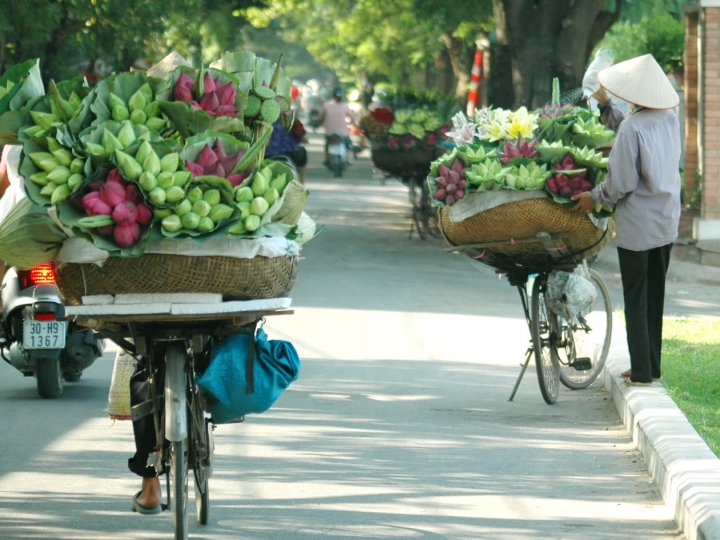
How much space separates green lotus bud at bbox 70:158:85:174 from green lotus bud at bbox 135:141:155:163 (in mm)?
210

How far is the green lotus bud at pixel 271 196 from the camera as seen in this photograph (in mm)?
4801

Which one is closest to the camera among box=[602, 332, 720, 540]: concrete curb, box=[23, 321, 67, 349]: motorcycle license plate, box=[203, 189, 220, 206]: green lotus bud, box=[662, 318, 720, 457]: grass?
box=[203, 189, 220, 206]: green lotus bud

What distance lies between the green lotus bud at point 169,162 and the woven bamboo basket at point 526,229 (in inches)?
136

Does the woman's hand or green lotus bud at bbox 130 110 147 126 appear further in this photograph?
the woman's hand

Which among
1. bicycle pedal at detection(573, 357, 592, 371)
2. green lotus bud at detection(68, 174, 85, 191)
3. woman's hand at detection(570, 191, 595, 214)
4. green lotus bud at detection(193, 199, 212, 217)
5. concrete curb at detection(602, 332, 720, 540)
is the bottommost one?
bicycle pedal at detection(573, 357, 592, 371)

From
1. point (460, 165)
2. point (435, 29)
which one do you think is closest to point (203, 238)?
point (460, 165)

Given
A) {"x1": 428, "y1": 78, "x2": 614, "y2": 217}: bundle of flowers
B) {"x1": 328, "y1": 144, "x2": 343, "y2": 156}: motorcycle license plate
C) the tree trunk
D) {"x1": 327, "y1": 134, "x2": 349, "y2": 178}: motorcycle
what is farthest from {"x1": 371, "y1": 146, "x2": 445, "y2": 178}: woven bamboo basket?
{"x1": 328, "y1": 144, "x2": 343, "y2": 156}: motorcycle license plate

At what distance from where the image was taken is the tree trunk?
1686cm

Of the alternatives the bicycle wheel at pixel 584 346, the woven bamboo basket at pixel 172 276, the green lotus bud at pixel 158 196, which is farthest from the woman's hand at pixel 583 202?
the green lotus bud at pixel 158 196

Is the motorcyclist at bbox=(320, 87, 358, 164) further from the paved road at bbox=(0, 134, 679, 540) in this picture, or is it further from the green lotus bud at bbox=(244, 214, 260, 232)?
the green lotus bud at bbox=(244, 214, 260, 232)

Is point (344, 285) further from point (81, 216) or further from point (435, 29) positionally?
point (435, 29)

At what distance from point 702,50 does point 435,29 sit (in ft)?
46.3

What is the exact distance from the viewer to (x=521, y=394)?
28.8 ft

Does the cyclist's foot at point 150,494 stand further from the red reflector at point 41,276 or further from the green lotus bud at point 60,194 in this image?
the red reflector at point 41,276
